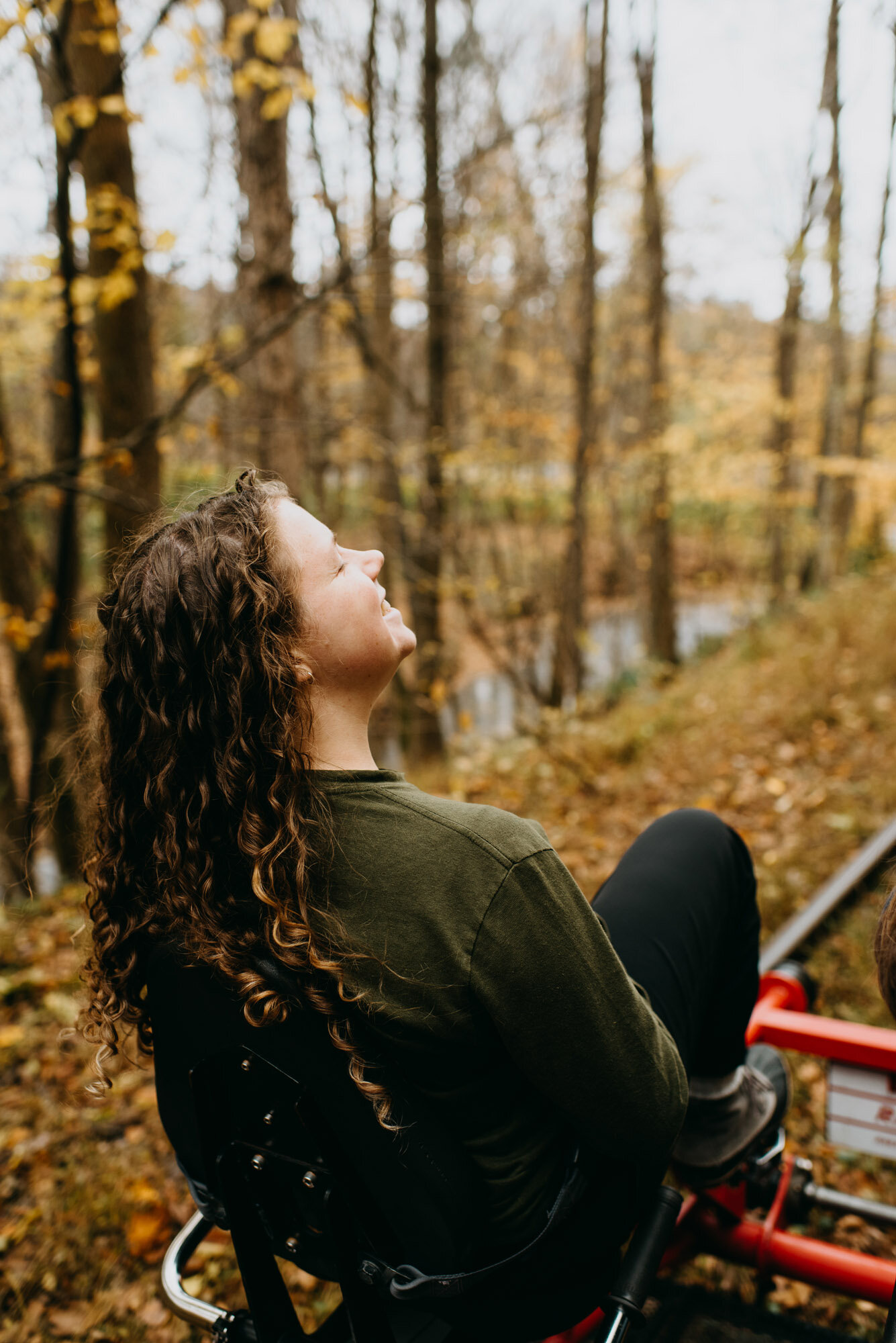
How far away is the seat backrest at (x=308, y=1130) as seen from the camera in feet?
3.80

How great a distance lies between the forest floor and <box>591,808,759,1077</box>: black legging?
95cm

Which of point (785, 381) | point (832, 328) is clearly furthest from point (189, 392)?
point (832, 328)

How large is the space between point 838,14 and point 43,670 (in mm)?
12565

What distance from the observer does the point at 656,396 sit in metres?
11.7

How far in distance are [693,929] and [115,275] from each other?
4.50 meters

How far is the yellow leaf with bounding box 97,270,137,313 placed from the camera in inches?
181

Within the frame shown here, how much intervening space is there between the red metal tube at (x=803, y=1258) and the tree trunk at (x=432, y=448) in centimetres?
490

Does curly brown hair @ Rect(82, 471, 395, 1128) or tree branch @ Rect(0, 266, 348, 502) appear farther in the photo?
tree branch @ Rect(0, 266, 348, 502)

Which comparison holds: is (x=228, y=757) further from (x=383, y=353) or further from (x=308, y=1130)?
(x=383, y=353)

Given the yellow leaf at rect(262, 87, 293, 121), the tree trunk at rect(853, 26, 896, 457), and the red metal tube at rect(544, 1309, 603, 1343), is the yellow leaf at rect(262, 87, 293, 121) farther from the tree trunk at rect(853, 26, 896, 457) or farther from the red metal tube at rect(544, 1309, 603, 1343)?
the tree trunk at rect(853, 26, 896, 457)

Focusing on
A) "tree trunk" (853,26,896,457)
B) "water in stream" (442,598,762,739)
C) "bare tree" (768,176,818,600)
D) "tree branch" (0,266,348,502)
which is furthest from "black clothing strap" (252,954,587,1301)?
"tree trunk" (853,26,896,457)

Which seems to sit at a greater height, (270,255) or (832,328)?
(832,328)

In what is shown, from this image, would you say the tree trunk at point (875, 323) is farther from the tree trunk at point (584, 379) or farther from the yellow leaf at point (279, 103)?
the yellow leaf at point (279, 103)

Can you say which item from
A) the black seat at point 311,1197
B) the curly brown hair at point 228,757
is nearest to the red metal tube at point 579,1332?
the black seat at point 311,1197
